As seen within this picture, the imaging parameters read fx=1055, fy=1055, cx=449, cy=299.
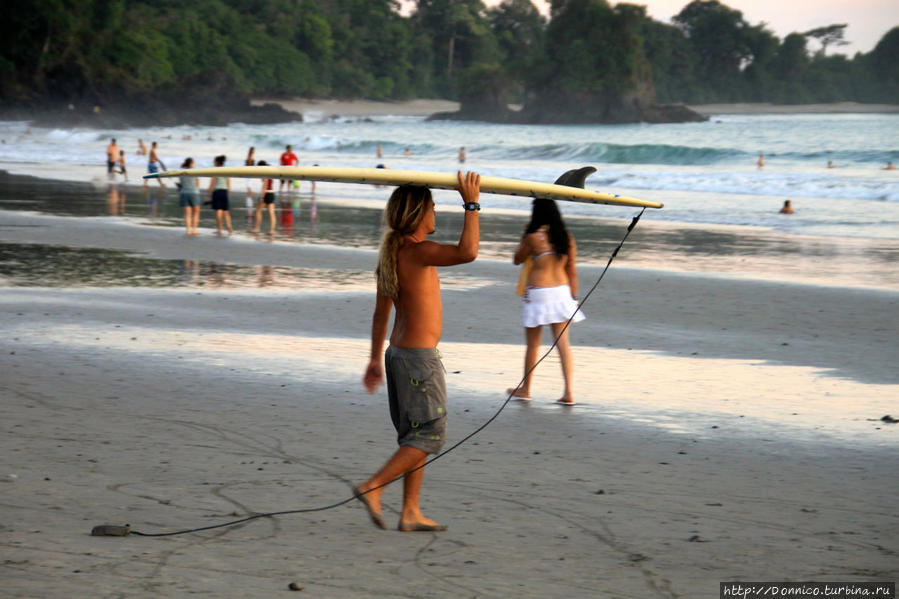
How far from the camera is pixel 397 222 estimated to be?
4852mm

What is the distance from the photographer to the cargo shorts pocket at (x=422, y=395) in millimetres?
4820

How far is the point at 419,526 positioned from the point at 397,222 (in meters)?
1.42

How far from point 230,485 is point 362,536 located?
1.03 meters

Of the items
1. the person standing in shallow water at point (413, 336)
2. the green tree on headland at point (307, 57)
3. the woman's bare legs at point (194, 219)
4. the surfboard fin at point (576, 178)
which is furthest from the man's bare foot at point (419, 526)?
the green tree on headland at point (307, 57)

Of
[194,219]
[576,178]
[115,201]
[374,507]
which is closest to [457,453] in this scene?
[374,507]

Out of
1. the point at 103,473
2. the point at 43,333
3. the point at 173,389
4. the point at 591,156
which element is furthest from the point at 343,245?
the point at 591,156

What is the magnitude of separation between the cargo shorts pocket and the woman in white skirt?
3.09 meters

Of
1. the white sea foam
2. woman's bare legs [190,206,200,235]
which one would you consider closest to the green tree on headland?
the white sea foam

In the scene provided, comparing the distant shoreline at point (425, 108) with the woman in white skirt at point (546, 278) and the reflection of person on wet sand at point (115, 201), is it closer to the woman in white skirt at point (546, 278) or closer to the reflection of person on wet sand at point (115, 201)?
the reflection of person on wet sand at point (115, 201)

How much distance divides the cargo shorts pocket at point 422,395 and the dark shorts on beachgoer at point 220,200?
1550 cm

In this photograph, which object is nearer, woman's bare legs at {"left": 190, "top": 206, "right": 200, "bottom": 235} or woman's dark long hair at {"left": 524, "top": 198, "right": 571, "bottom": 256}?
woman's dark long hair at {"left": 524, "top": 198, "right": 571, "bottom": 256}

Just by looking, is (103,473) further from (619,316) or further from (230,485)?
(619,316)

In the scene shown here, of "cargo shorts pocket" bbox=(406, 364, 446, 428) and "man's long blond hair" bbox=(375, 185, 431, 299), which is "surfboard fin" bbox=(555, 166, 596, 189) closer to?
"man's long blond hair" bbox=(375, 185, 431, 299)

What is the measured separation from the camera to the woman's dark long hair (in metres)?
7.80
